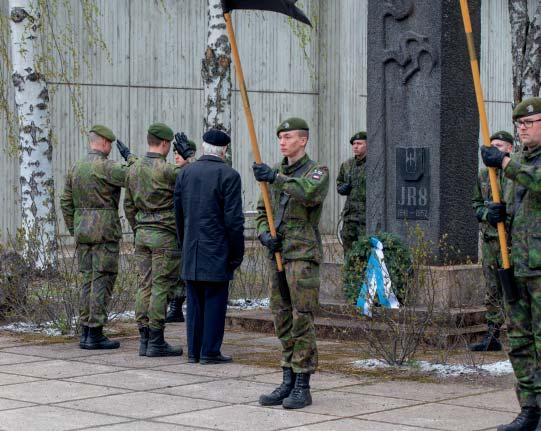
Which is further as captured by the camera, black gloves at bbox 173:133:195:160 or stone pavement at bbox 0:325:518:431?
black gloves at bbox 173:133:195:160

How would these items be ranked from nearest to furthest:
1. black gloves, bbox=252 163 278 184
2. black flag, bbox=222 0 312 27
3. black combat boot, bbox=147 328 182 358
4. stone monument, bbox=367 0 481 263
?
1. black gloves, bbox=252 163 278 184
2. black flag, bbox=222 0 312 27
3. black combat boot, bbox=147 328 182 358
4. stone monument, bbox=367 0 481 263

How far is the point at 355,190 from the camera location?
14875mm

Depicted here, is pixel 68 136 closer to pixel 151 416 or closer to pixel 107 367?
pixel 107 367

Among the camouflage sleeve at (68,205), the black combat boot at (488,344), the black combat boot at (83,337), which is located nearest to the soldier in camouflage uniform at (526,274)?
the black combat boot at (488,344)

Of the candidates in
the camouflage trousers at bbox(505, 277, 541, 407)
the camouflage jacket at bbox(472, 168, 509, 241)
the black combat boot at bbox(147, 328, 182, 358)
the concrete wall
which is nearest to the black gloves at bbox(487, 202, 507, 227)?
the camouflage trousers at bbox(505, 277, 541, 407)

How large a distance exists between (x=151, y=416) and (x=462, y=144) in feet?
19.1

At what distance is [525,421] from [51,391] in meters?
3.69

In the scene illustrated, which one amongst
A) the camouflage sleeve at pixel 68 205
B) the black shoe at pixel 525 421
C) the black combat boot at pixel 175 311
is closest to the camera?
the black shoe at pixel 525 421

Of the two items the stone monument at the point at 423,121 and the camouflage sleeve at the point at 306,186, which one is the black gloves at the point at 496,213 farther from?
the stone monument at the point at 423,121

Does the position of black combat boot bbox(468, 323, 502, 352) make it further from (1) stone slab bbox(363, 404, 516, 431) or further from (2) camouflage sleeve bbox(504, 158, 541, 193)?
(2) camouflage sleeve bbox(504, 158, 541, 193)

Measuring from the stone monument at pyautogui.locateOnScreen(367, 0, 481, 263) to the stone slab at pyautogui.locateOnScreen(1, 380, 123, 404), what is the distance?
15.0 ft

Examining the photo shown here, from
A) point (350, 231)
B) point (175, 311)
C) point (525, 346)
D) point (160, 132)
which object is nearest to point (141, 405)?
point (525, 346)

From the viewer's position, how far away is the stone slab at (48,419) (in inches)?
323

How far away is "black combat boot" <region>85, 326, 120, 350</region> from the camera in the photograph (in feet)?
39.2
